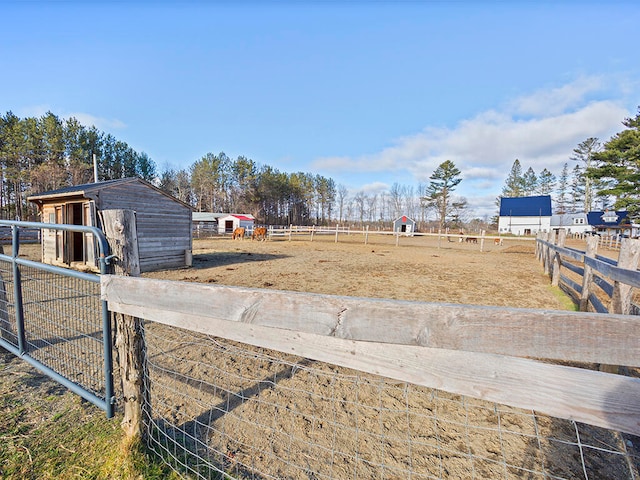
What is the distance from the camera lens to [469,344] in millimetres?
1055

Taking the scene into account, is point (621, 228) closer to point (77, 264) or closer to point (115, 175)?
point (77, 264)

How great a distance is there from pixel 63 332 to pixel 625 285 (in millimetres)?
7191

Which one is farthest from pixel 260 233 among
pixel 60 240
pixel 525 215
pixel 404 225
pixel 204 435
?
pixel 525 215

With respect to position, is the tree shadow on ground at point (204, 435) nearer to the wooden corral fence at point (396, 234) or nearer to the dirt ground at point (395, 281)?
the dirt ground at point (395, 281)

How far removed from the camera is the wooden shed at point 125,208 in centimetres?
977

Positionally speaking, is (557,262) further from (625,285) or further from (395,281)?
(625,285)

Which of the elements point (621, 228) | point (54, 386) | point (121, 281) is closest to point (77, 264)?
point (54, 386)

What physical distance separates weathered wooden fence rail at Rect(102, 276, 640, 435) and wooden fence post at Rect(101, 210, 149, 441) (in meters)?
0.97

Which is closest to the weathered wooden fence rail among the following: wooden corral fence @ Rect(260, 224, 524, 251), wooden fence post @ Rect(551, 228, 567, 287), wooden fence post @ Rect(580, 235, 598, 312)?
wooden fence post @ Rect(580, 235, 598, 312)

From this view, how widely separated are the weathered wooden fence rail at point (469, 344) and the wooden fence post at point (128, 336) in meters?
0.97

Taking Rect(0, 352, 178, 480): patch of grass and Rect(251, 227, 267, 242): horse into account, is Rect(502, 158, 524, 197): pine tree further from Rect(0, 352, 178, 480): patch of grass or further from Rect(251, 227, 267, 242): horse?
Rect(0, 352, 178, 480): patch of grass

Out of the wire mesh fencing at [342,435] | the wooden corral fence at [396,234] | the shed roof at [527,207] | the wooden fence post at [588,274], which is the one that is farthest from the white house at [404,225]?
the wire mesh fencing at [342,435]

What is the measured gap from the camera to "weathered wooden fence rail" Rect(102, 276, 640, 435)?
916mm

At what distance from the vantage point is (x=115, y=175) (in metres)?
45.6
